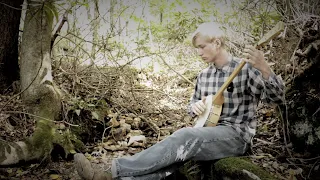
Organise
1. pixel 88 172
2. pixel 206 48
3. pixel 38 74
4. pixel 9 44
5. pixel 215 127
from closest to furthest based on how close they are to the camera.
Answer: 1. pixel 88 172
2. pixel 215 127
3. pixel 206 48
4. pixel 38 74
5. pixel 9 44

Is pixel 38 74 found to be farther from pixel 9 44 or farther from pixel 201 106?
pixel 201 106

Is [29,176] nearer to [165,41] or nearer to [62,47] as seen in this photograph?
[62,47]

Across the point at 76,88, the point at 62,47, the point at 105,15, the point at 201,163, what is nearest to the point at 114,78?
the point at 76,88

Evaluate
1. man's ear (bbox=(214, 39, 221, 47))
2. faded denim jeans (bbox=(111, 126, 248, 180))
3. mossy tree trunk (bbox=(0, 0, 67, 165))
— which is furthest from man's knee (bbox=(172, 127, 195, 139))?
mossy tree trunk (bbox=(0, 0, 67, 165))

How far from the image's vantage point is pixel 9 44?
2908mm

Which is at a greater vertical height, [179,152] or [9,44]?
[9,44]

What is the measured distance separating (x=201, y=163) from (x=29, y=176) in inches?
53.3

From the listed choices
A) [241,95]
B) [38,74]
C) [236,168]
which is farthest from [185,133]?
[38,74]

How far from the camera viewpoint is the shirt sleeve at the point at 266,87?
1.69m

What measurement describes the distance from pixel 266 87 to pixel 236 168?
21.8 inches

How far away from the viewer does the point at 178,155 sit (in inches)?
70.0

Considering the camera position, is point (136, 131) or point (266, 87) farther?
point (136, 131)

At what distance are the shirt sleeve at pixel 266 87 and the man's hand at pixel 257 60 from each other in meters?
0.04

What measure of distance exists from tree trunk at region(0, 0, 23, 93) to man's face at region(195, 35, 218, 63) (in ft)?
6.41
